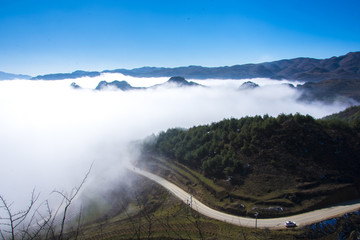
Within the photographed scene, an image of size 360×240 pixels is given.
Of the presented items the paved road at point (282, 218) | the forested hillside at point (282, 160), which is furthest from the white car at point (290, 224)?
the forested hillside at point (282, 160)

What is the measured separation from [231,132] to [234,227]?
36.1 m

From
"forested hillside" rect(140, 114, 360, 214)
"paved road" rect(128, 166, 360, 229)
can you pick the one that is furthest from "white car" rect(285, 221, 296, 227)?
"forested hillside" rect(140, 114, 360, 214)

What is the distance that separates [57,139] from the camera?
197m

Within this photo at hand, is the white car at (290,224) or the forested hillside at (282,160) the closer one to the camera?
the white car at (290,224)

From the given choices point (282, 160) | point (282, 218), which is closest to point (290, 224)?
Answer: point (282, 218)

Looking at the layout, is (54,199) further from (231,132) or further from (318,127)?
(318,127)

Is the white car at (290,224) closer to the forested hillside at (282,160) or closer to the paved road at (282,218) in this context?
the paved road at (282,218)

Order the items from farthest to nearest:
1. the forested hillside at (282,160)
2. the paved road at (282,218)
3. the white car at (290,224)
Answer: the forested hillside at (282,160), the paved road at (282,218), the white car at (290,224)

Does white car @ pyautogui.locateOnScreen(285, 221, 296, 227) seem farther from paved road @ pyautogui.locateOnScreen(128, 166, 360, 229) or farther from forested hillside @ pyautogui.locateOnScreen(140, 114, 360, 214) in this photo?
forested hillside @ pyautogui.locateOnScreen(140, 114, 360, 214)

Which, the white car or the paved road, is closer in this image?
the white car

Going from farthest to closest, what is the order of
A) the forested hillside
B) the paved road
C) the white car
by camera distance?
1. the forested hillside
2. the paved road
3. the white car

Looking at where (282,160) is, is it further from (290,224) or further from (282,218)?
(290,224)

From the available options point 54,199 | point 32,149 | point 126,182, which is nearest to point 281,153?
point 126,182

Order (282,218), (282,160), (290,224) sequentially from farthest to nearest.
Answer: (282,160) < (282,218) < (290,224)
